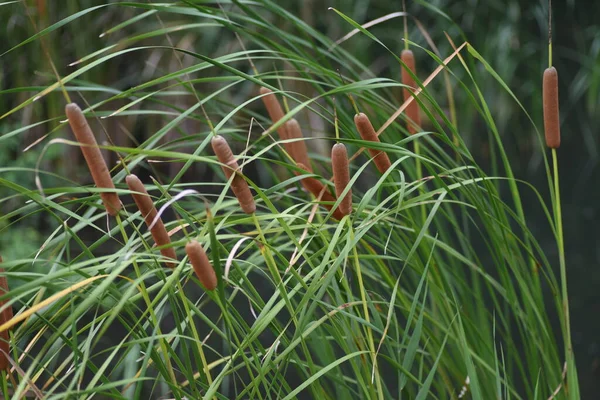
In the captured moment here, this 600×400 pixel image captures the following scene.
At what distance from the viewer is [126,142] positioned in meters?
3.54

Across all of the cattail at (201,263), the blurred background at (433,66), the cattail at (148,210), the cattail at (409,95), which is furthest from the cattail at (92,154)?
the blurred background at (433,66)

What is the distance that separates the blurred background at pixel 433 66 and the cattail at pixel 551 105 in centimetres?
164

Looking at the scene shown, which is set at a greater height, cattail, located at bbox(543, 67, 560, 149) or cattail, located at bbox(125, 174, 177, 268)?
cattail, located at bbox(543, 67, 560, 149)

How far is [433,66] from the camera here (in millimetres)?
4109

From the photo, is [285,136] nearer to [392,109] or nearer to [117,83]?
[392,109]

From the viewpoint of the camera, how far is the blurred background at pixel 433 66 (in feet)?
9.93

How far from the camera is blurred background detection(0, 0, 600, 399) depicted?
9.93 ft

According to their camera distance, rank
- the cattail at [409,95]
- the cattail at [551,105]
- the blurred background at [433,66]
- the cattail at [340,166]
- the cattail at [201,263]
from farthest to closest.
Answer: the blurred background at [433,66] → the cattail at [409,95] → the cattail at [551,105] → the cattail at [340,166] → the cattail at [201,263]

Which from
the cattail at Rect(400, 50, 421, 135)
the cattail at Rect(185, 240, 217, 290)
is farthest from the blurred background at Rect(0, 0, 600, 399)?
the cattail at Rect(185, 240, 217, 290)

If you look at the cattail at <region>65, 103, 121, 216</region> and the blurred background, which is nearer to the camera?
the cattail at <region>65, 103, 121, 216</region>

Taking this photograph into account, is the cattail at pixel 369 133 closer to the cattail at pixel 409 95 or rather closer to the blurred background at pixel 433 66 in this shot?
the cattail at pixel 409 95

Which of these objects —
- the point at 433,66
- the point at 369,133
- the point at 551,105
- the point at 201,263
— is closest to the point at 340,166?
the point at 369,133

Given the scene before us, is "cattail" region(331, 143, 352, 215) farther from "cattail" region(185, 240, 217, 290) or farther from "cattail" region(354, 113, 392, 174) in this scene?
"cattail" region(185, 240, 217, 290)

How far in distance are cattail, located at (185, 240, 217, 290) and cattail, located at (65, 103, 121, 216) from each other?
0.14m
